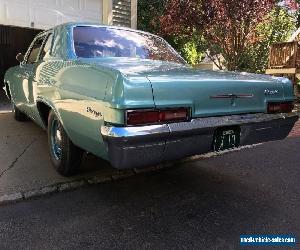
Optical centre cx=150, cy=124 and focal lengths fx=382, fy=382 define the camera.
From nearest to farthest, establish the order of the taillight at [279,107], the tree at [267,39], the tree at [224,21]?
the taillight at [279,107] < the tree at [224,21] < the tree at [267,39]

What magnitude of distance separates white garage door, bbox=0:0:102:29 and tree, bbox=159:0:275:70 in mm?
2315

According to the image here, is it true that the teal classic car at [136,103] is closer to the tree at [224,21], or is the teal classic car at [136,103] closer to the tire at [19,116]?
the tire at [19,116]

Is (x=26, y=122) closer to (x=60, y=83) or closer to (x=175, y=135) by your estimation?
(x=60, y=83)

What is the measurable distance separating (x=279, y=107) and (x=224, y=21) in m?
6.16

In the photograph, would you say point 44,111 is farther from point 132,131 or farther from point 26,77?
point 132,131

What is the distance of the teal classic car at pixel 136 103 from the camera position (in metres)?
2.84

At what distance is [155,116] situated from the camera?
2.90 metres

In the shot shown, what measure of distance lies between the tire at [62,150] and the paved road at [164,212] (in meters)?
0.32

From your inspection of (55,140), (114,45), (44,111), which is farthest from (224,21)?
(55,140)

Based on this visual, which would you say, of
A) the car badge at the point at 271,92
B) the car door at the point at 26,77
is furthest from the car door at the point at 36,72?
the car badge at the point at 271,92

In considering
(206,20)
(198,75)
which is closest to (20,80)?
(198,75)

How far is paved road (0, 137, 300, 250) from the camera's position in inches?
112

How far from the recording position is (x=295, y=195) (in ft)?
12.3

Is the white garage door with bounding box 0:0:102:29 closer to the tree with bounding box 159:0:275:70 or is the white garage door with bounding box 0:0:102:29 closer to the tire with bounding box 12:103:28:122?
the tree with bounding box 159:0:275:70
